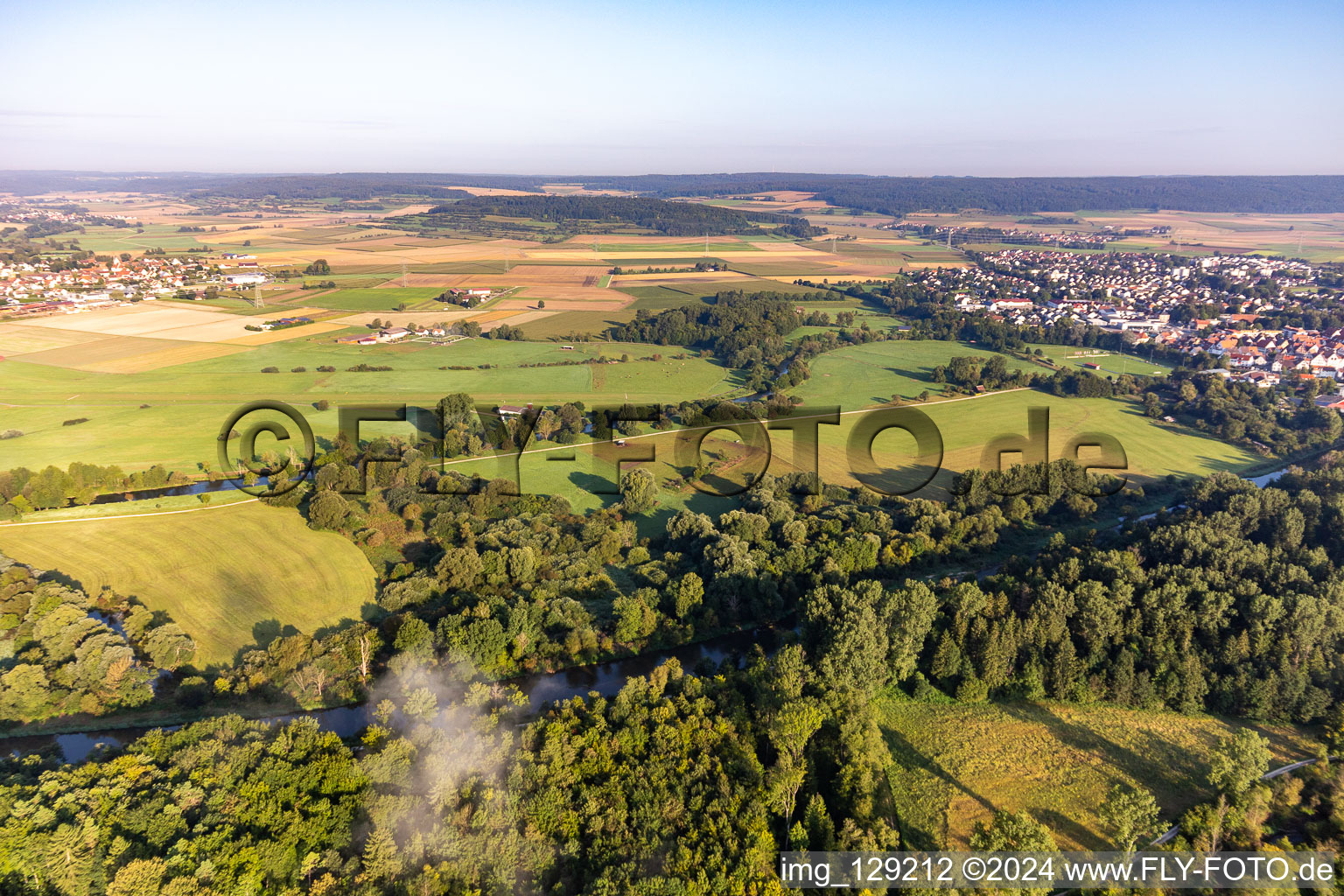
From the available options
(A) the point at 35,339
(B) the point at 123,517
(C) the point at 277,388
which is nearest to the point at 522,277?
(C) the point at 277,388

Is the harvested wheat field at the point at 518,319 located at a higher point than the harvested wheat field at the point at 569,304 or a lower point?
lower

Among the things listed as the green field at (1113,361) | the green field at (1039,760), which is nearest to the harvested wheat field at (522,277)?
the green field at (1113,361)

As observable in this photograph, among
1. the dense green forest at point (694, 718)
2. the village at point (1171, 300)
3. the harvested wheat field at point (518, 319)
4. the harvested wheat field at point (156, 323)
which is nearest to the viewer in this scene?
the dense green forest at point (694, 718)

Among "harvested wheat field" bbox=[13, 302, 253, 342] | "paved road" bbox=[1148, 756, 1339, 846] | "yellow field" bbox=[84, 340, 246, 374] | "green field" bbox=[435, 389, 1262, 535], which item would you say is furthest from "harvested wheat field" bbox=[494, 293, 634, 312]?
"paved road" bbox=[1148, 756, 1339, 846]

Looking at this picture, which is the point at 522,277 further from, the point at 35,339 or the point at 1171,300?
the point at 1171,300

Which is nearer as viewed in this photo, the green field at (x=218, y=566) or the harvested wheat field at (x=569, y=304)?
the green field at (x=218, y=566)

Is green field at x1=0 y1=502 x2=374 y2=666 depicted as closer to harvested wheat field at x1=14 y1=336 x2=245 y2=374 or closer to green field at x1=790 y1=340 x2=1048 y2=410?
harvested wheat field at x1=14 y1=336 x2=245 y2=374

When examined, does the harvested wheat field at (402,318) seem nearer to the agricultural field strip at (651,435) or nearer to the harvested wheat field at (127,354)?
the harvested wheat field at (127,354)
